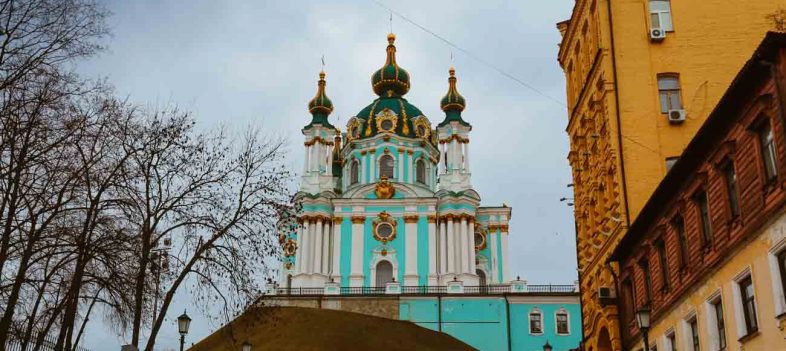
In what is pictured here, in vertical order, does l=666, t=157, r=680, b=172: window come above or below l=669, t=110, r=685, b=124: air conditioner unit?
below

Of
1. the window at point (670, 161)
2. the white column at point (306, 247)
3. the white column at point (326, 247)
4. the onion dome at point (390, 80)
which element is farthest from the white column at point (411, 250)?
the window at point (670, 161)

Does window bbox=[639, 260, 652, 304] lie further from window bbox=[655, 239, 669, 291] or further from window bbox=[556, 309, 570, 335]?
window bbox=[556, 309, 570, 335]

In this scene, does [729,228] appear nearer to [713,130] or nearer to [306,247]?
[713,130]

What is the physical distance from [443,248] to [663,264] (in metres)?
48.2

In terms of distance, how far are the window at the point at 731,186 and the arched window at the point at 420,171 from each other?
58.4 m

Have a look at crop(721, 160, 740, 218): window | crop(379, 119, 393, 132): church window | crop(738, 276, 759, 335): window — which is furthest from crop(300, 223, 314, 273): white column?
crop(738, 276, 759, 335): window

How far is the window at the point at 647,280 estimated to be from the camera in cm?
2409

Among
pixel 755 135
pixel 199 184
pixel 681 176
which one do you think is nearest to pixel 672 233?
pixel 681 176

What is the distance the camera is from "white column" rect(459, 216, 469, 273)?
228ft

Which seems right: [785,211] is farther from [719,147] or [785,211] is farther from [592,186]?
[592,186]

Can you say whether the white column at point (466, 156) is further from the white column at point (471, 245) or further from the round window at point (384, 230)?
the round window at point (384, 230)

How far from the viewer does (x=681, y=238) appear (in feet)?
70.4

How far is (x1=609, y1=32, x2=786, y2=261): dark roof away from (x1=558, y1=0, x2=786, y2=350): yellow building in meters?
3.10

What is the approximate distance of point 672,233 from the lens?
21797 mm
